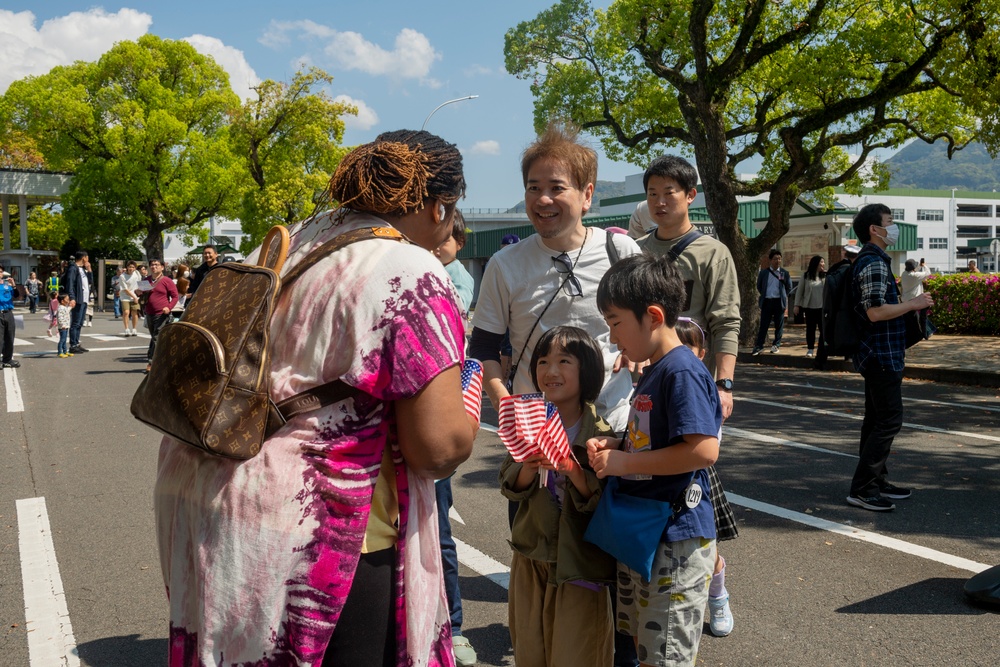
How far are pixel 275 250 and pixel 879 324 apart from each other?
4706 millimetres

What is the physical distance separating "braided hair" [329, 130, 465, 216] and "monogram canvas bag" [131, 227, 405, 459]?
0.12 meters

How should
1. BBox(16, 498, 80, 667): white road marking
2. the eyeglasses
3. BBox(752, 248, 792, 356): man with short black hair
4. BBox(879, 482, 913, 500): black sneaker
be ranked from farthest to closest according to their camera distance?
BBox(752, 248, 792, 356): man with short black hair → BBox(879, 482, 913, 500): black sneaker → BBox(16, 498, 80, 667): white road marking → the eyeglasses

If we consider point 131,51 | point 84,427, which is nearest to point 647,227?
point 84,427

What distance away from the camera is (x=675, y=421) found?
254 cm

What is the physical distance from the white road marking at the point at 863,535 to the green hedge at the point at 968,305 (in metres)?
14.3

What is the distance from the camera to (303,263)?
1.84 metres

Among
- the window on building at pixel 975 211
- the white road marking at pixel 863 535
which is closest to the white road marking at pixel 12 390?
the white road marking at pixel 863 535

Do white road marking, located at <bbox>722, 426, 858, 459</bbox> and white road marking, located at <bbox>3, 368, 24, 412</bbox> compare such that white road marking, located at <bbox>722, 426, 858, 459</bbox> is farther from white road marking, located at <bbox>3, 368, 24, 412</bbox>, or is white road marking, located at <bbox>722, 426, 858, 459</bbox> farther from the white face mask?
white road marking, located at <bbox>3, 368, 24, 412</bbox>

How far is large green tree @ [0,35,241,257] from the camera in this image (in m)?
44.3

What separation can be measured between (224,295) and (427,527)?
67 centimetres

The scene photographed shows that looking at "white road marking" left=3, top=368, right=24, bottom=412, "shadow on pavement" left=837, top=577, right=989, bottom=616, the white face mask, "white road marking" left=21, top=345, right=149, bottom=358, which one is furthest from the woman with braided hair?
"white road marking" left=21, top=345, right=149, bottom=358

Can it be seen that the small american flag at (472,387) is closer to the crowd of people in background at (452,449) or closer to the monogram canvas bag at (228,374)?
the crowd of people in background at (452,449)

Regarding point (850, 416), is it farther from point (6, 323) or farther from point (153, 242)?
point (153, 242)

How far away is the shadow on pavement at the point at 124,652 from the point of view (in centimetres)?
376
